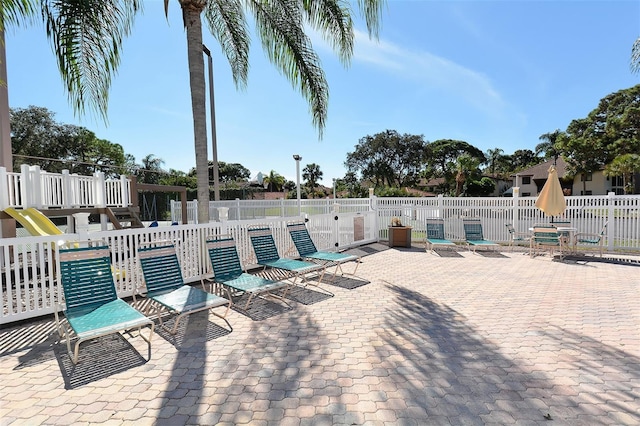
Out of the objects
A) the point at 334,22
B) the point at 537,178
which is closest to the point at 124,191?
the point at 334,22

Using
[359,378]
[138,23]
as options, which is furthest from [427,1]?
[359,378]

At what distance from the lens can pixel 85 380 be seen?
2932mm

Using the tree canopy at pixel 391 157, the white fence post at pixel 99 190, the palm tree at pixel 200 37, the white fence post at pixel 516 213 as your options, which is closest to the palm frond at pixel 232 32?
the palm tree at pixel 200 37

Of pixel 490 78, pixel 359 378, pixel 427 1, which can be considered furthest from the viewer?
pixel 490 78

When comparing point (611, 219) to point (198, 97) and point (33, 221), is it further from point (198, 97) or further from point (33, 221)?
point (33, 221)

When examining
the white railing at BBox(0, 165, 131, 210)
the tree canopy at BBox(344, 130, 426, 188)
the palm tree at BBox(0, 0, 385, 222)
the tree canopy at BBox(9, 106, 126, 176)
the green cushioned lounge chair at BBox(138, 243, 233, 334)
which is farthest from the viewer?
the tree canopy at BBox(344, 130, 426, 188)

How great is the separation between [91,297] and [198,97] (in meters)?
4.52

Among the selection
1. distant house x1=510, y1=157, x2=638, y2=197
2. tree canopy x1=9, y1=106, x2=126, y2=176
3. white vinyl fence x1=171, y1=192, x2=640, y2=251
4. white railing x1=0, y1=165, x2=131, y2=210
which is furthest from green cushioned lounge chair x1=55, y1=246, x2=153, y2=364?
distant house x1=510, y1=157, x2=638, y2=197

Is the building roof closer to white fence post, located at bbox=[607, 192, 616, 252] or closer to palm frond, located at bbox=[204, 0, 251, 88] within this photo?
white fence post, located at bbox=[607, 192, 616, 252]

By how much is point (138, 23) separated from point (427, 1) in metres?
7.53

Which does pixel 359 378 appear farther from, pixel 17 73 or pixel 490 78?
pixel 490 78

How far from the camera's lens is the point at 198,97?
6.70 meters

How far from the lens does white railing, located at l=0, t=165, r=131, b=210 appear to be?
7.33 meters

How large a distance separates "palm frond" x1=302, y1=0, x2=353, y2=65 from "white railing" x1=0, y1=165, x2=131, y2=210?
23.4 ft
